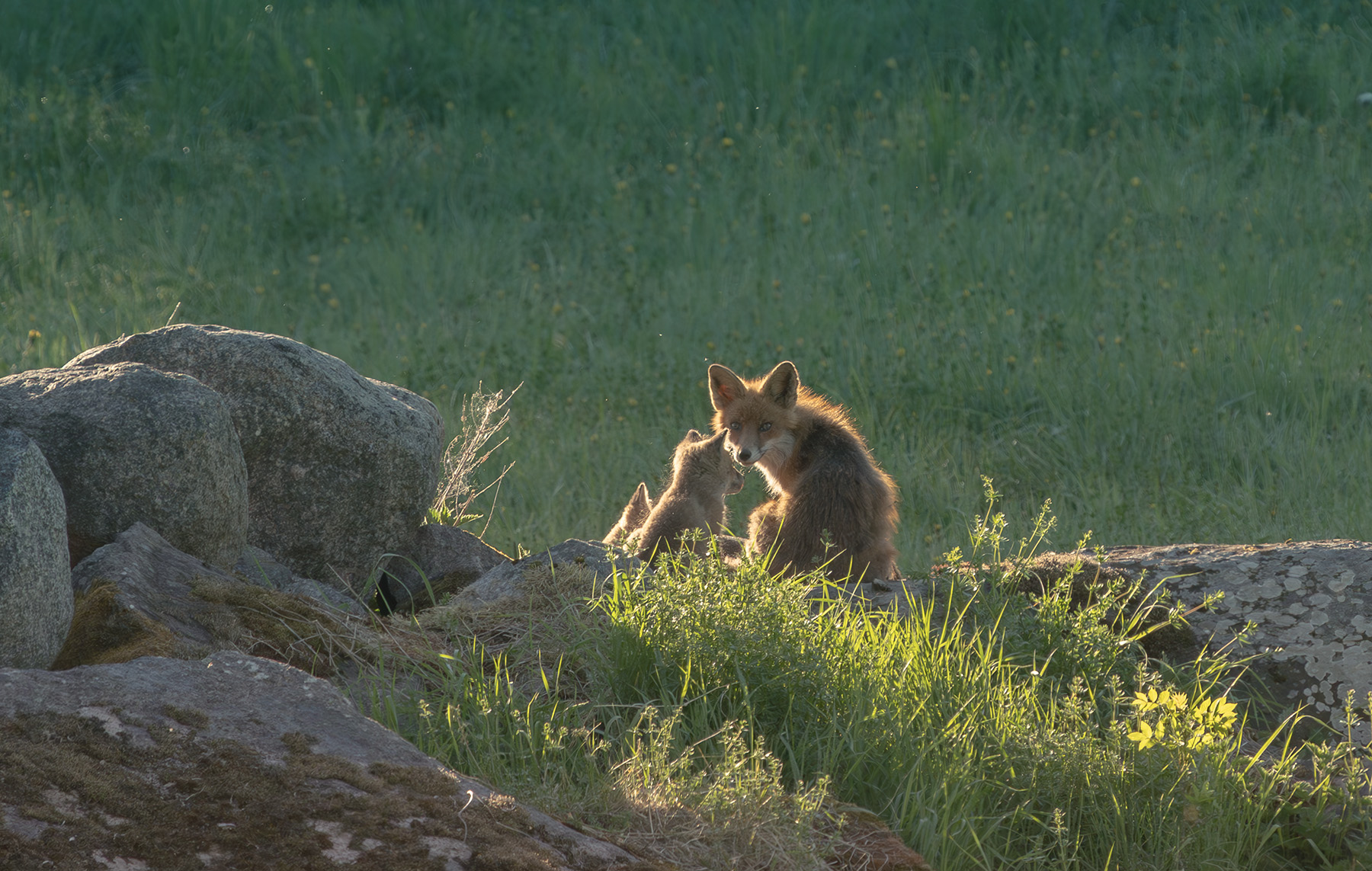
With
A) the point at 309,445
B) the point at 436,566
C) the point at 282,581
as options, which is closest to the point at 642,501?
the point at 436,566

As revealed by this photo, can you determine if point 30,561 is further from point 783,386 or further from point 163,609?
point 783,386

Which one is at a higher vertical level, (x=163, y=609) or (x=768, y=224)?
(x=163, y=609)

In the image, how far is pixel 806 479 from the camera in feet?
19.8

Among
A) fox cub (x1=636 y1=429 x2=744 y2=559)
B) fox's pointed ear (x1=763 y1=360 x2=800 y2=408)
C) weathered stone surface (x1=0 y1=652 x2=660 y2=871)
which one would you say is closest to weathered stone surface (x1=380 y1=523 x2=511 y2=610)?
fox cub (x1=636 y1=429 x2=744 y2=559)

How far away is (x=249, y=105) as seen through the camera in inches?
614

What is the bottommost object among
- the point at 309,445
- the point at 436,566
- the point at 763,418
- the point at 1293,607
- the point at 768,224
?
the point at 768,224

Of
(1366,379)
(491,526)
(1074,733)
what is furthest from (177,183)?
(1074,733)

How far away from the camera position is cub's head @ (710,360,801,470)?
20.6 feet

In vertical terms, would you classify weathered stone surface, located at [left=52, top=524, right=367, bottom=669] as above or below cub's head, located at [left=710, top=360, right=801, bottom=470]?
above

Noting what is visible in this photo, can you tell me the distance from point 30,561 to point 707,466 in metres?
3.48

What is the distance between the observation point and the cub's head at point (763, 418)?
20.6 ft

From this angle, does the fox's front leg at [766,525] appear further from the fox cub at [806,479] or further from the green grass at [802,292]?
the green grass at [802,292]

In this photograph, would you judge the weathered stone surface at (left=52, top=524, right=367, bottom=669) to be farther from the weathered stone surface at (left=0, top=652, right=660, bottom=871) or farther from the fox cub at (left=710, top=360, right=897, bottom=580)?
the fox cub at (left=710, top=360, right=897, bottom=580)

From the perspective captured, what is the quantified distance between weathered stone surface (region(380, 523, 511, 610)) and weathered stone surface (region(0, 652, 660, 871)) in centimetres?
225
